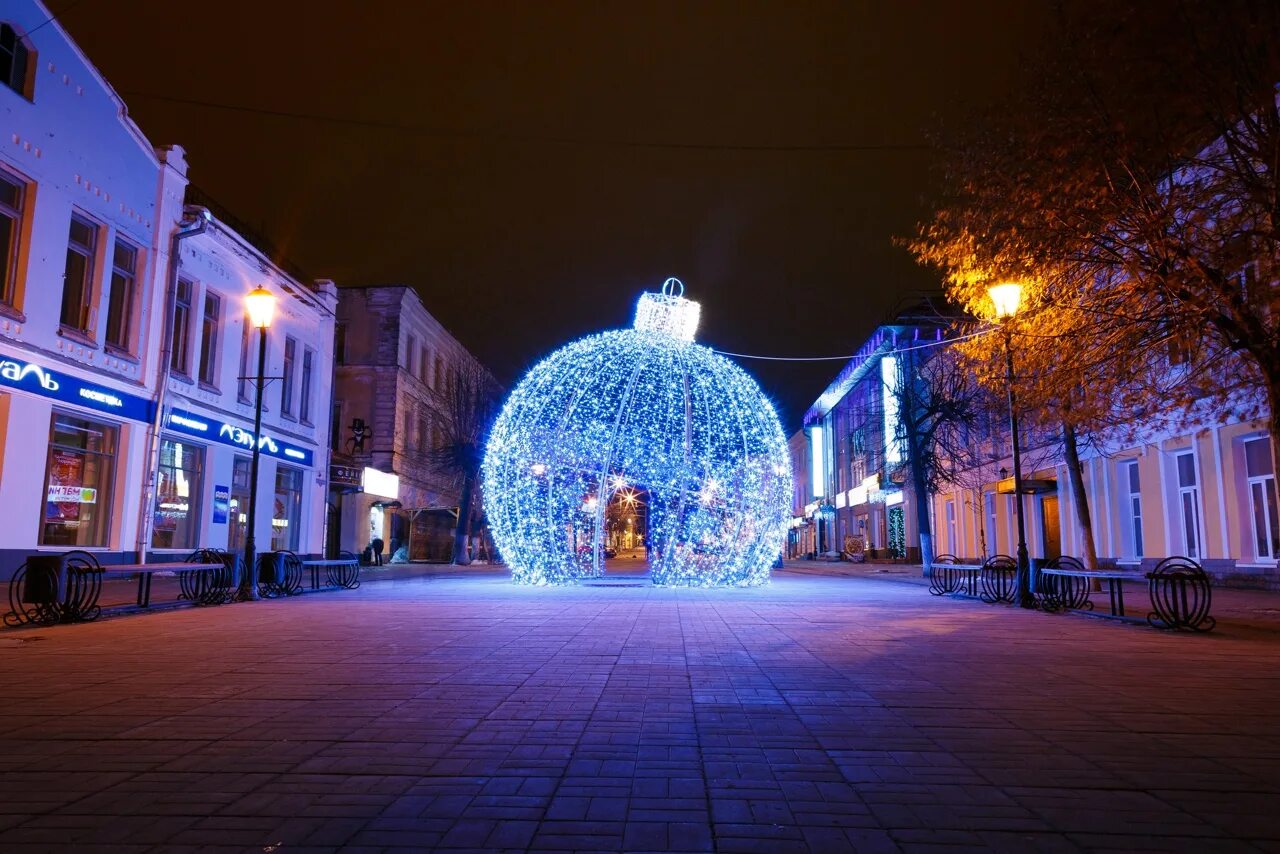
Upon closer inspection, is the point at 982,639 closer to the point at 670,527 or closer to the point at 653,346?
the point at 670,527

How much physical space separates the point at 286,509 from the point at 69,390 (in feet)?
35.0

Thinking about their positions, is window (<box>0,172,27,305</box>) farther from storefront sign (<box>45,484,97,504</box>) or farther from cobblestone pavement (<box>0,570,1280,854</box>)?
cobblestone pavement (<box>0,570,1280,854</box>)

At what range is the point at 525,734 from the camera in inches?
190

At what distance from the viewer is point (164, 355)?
65.8ft

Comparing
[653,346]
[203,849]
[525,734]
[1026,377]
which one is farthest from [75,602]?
[1026,377]

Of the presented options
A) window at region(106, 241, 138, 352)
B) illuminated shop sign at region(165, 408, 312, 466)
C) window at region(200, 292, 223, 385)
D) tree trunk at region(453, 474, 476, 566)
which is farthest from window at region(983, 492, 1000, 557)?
window at region(106, 241, 138, 352)

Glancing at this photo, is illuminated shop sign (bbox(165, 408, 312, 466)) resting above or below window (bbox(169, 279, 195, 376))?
below

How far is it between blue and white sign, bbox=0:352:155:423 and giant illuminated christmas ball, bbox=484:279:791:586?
8086mm

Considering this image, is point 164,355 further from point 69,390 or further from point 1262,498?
point 1262,498

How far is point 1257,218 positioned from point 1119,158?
2.33 meters

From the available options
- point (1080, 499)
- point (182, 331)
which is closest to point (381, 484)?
point (182, 331)

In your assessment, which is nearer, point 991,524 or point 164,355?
point 164,355

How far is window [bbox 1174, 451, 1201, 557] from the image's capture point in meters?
20.0

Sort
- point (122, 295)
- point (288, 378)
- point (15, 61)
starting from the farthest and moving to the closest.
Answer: point (288, 378) → point (122, 295) → point (15, 61)
